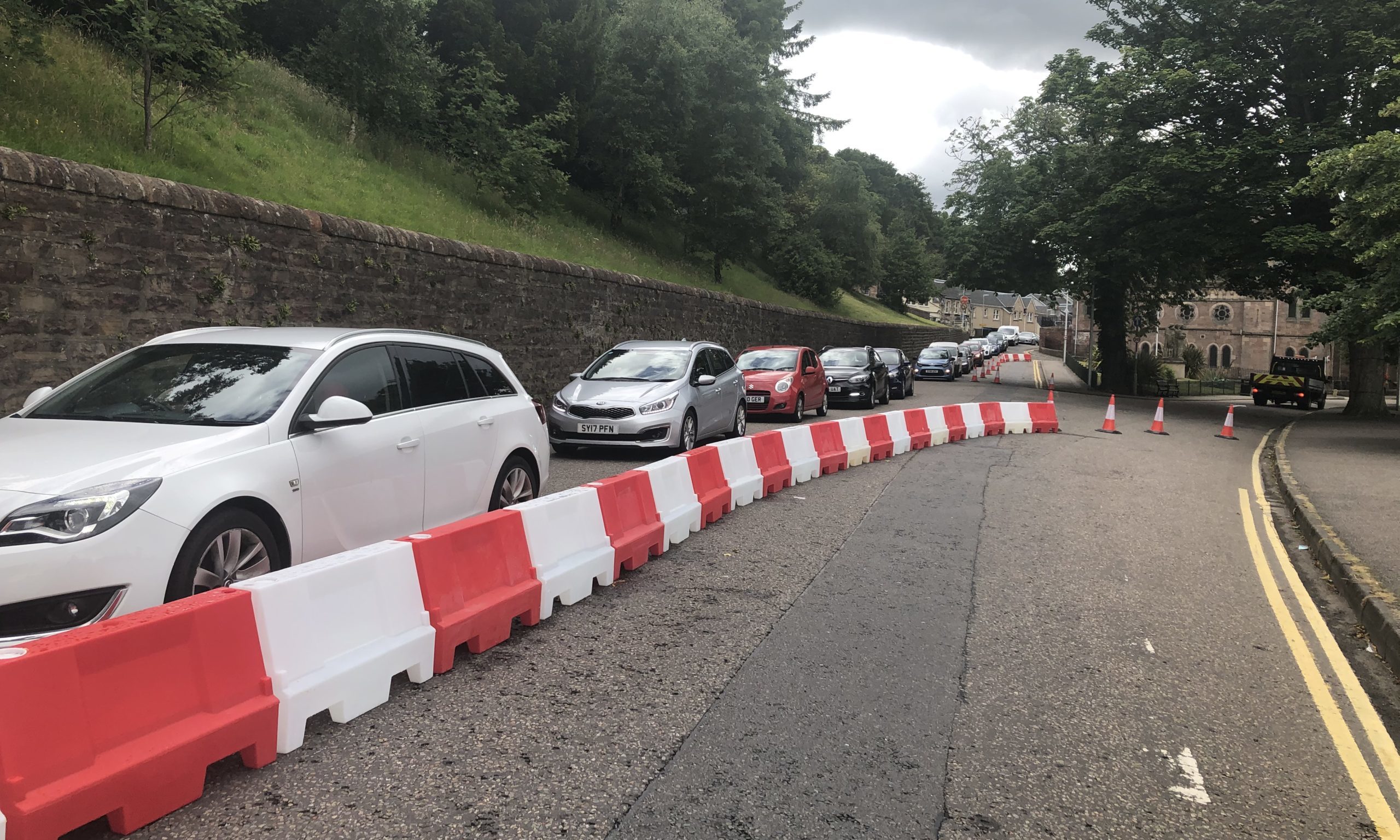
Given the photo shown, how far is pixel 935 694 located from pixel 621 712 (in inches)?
57.9

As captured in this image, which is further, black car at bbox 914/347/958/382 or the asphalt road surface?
black car at bbox 914/347/958/382

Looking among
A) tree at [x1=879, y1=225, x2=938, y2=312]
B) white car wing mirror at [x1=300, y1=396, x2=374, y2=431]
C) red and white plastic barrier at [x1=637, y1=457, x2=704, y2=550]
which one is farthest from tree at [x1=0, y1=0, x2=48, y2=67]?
tree at [x1=879, y1=225, x2=938, y2=312]

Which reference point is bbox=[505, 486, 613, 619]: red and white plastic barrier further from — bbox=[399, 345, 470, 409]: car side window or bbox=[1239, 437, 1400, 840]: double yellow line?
bbox=[1239, 437, 1400, 840]: double yellow line

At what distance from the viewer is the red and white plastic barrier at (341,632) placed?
3.61 m

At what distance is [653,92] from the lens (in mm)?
31266

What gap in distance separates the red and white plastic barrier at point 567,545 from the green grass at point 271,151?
25.7 feet

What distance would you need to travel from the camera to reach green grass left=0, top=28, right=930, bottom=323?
11.2m

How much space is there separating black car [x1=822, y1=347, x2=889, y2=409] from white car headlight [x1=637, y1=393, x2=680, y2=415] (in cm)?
1037

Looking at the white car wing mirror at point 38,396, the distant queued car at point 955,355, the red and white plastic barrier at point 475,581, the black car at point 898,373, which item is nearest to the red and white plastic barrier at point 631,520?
the red and white plastic barrier at point 475,581

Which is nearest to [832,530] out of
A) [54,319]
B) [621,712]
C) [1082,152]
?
[621,712]

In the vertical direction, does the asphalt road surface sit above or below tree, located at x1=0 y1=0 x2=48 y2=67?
below

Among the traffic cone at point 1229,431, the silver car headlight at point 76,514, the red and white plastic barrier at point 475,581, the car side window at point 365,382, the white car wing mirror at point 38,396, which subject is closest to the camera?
the silver car headlight at point 76,514

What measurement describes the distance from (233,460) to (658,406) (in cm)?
795

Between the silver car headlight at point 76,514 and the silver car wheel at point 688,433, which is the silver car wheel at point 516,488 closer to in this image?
the silver car headlight at point 76,514
